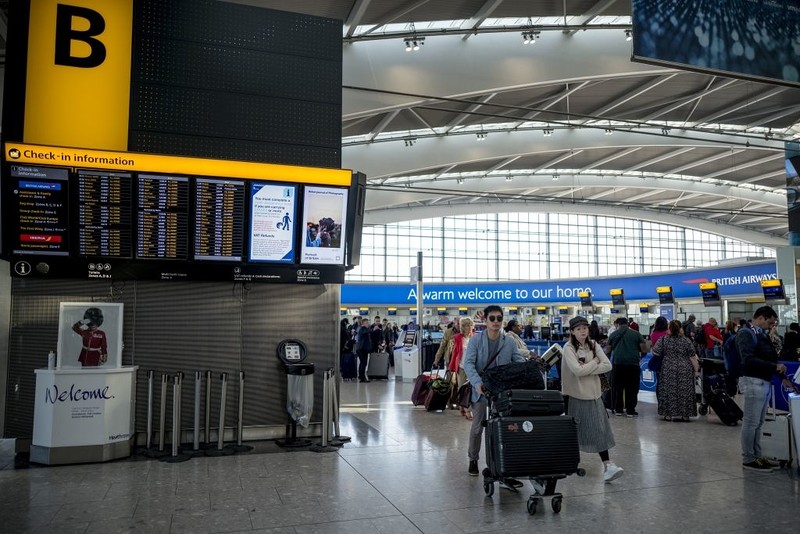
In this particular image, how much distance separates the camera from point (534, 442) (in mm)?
4531

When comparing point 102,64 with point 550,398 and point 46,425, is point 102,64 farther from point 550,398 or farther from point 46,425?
point 550,398

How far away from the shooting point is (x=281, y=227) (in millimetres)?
6793

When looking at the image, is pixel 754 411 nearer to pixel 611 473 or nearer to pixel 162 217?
pixel 611 473

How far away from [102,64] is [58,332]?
2.96 meters

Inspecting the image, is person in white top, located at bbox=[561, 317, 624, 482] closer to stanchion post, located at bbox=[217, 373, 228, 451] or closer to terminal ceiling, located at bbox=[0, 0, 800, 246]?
stanchion post, located at bbox=[217, 373, 228, 451]

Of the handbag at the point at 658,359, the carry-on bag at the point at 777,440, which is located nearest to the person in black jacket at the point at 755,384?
the carry-on bag at the point at 777,440

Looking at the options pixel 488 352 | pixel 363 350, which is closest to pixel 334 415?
pixel 488 352

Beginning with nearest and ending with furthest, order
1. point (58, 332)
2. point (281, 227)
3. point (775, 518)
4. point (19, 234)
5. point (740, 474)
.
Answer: point (775, 518) < point (740, 474) < point (19, 234) < point (58, 332) < point (281, 227)

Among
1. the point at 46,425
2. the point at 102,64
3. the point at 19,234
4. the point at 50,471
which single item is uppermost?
the point at 102,64

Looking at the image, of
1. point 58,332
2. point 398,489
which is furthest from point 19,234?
point 398,489

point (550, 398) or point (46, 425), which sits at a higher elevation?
point (550, 398)

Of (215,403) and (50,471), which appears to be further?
(215,403)

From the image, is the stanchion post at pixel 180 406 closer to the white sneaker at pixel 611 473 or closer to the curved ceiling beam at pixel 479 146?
the white sneaker at pixel 611 473

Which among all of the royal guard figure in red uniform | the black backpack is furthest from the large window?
the royal guard figure in red uniform
